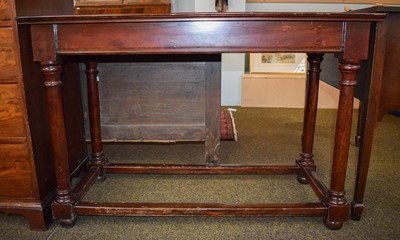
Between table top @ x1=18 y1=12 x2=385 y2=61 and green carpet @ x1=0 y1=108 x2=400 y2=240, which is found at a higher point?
table top @ x1=18 y1=12 x2=385 y2=61

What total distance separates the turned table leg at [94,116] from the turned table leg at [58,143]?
1.39ft

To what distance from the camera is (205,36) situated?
1.16 meters

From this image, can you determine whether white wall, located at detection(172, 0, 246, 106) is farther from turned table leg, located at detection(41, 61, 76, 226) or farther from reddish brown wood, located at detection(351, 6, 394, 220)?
turned table leg, located at detection(41, 61, 76, 226)

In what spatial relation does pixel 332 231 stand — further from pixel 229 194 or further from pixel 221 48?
pixel 221 48

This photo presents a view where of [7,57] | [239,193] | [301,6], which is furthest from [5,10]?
[301,6]

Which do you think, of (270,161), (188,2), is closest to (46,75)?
(270,161)

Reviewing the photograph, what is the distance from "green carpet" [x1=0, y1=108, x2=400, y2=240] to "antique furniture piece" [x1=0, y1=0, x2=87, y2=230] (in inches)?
4.3

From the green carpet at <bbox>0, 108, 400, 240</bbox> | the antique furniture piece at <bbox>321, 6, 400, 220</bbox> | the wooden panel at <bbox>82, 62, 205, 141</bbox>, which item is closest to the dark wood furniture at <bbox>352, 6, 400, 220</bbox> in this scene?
the antique furniture piece at <bbox>321, 6, 400, 220</bbox>

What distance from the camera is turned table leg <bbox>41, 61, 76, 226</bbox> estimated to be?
4.08 feet

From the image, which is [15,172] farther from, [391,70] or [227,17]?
[391,70]

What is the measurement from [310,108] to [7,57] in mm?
1336

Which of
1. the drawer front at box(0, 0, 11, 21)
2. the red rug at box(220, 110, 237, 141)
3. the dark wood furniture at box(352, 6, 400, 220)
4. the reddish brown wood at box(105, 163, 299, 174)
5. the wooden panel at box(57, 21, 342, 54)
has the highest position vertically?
the drawer front at box(0, 0, 11, 21)

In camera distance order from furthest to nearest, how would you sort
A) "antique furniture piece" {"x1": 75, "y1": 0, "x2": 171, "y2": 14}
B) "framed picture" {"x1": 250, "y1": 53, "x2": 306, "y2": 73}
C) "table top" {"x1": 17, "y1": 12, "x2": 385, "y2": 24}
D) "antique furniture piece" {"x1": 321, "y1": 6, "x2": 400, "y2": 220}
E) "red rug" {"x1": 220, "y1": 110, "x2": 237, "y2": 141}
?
"framed picture" {"x1": 250, "y1": 53, "x2": 306, "y2": 73}, "antique furniture piece" {"x1": 75, "y1": 0, "x2": 171, "y2": 14}, "red rug" {"x1": 220, "y1": 110, "x2": 237, "y2": 141}, "antique furniture piece" {"x1": 321, "y1": 6, "x2": 400, "y2": 220}, "table top" {"x1": 17, "y1": 12, "x2": 385, "y2": 24}

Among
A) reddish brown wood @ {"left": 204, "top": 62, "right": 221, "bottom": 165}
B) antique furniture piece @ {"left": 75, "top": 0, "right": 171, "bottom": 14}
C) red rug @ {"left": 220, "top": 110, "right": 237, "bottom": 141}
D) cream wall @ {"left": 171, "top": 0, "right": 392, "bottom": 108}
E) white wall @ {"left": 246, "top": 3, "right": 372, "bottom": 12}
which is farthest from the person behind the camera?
white wall @ {"left": 246, "top": 3, "right": 372, "bottom": 12}
